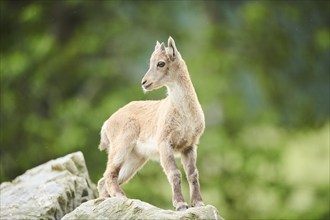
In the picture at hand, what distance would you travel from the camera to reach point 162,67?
1084cm

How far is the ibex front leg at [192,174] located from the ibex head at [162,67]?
3.12 feet

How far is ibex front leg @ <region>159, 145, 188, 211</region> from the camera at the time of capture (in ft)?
33.5

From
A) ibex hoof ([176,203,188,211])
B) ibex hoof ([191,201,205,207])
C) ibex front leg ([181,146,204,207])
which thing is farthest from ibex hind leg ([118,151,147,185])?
ibex hoof ([176,203,188,211])

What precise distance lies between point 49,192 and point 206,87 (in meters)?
13.2

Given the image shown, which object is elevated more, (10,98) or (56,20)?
(56,20)

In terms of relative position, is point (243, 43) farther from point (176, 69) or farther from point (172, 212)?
point (172, 212)

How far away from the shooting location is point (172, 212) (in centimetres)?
949

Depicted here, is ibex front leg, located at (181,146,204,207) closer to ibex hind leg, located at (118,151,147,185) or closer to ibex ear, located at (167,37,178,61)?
ibex hind leg, located at (118,151,147,185)

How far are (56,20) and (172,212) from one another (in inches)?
751

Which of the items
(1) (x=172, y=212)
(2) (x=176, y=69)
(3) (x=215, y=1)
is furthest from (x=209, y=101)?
(1) (x=172, y=212)

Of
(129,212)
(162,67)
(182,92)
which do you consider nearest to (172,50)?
(162,67)

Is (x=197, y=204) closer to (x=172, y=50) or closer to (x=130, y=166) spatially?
(x=130, y=166)

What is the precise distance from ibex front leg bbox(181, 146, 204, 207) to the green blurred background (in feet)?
39.8

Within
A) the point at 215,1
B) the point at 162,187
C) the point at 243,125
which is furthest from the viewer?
the point at 215,1
